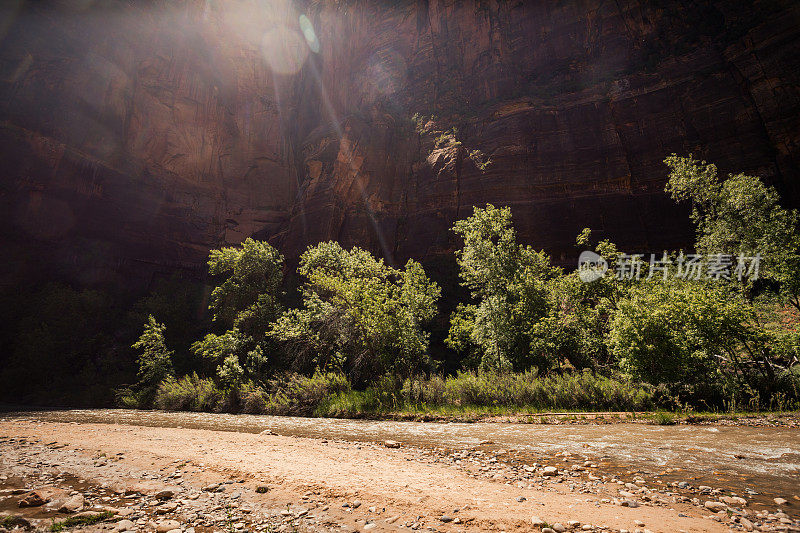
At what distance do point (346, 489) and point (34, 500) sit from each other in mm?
4850

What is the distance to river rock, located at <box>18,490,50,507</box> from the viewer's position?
4852mm

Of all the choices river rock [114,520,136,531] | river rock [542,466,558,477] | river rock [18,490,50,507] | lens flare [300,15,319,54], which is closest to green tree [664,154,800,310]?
river rock [542,466,558,477]

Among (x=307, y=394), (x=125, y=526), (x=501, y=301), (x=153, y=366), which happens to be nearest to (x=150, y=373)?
(x=153, y=366)

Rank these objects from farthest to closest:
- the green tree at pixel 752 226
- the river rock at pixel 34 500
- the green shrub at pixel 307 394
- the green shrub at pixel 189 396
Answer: the green shrub at pixel 189 396
the green shrub at pixel 307 394
the green tree at pixel 752 226
the river rock at pixel 34 500

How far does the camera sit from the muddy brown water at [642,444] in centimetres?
562

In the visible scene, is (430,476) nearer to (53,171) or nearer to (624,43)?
(624,43)

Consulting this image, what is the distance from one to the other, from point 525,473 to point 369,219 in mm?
34612

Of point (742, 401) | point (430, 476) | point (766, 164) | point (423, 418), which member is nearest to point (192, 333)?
point (423, 418)

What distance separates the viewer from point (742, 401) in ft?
39.3

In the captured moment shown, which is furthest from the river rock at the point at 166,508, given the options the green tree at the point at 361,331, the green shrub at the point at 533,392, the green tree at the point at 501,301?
the green tree at the point at 501,301

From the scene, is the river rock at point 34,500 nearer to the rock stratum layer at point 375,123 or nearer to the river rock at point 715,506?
the river rock at point 715,506

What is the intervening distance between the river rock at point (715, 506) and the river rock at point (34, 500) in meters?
10.00

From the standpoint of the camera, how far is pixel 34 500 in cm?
493

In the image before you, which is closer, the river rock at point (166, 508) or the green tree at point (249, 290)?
the river rock at point (166, 508)
